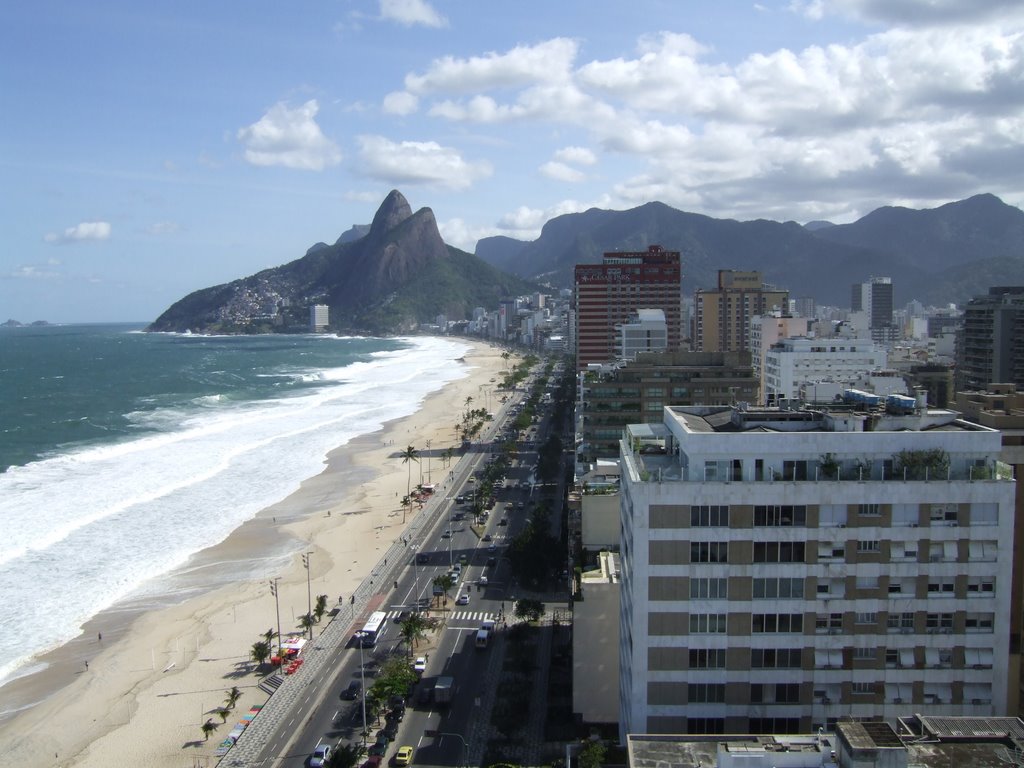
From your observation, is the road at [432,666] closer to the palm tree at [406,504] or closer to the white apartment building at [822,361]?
the palm tree at [406,504]

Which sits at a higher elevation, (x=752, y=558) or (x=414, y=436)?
(x=752, y=558)

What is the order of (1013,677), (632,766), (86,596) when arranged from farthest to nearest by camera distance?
(86,596) → (1013,677) → (632,766)

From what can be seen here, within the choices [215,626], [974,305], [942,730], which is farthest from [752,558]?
[974,305]

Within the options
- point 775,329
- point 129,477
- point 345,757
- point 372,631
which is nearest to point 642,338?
point 775,329

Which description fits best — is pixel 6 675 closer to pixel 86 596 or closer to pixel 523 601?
pixel 86 596

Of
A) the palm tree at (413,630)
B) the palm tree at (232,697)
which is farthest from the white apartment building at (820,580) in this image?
the palm tree at (232,697)
